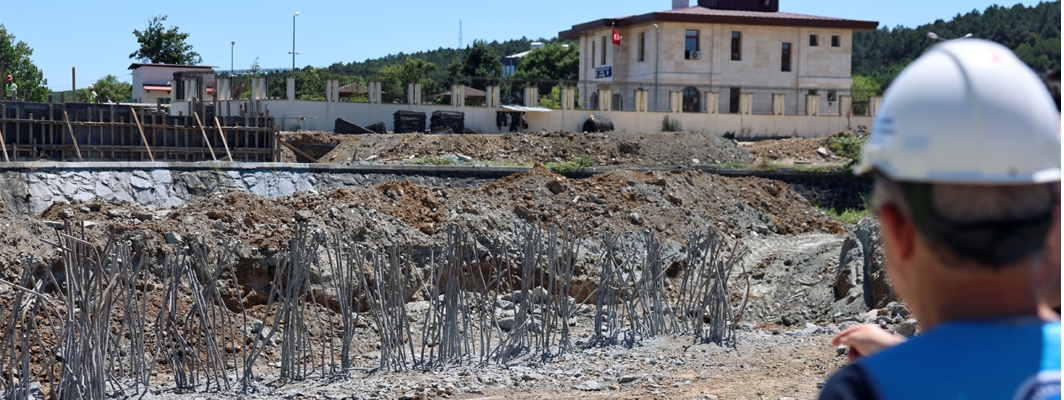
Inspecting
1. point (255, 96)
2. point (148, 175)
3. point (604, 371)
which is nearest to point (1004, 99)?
point (604, 371)

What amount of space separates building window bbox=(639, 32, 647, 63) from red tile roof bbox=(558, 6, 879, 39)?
583mm

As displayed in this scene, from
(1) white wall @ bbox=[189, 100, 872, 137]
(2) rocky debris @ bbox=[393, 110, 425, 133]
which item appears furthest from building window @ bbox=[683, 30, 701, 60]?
(2) rocky debris @ bbox=[393, 110, 425, 133]

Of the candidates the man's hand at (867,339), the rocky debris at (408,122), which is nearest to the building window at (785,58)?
the rocky debris at (408,122)

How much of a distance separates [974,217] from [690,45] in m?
38.6

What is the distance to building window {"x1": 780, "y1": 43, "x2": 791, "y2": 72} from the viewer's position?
39.8 m

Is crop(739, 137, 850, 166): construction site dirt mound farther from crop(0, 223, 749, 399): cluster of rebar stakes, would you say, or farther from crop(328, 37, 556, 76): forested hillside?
crop(328, 37, 556, 76): forested hillside

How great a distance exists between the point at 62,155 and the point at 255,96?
12.0 metres

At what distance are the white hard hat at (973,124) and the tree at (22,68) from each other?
43.1m

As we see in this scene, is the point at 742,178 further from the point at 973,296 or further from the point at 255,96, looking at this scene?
the point at 973,296

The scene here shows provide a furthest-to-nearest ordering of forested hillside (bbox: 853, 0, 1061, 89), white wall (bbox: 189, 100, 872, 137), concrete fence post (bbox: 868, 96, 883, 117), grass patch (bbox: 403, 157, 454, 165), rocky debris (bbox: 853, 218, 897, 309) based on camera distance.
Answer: forested hillside (bbox: 853, 0, 1061, 89)
concrete fence post (bbox: 868, 96, 883, 117)
white wall (bbox: 189, 100, 872, 137)
grass patch (bbox: 403, 157, 454, 165)
rocky debris (bbox: 853, 218, 897, 309)

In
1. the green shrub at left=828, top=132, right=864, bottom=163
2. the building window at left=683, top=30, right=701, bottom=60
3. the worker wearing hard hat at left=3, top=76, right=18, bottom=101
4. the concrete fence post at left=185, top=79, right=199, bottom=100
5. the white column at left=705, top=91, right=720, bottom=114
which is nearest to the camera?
the worker wearing hard hat at left=3, top=76, right=18, bottom=101

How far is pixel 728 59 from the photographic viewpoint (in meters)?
38.9

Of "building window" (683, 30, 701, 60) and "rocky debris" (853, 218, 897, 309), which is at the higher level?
"building window" (683, 30, 701, 60)

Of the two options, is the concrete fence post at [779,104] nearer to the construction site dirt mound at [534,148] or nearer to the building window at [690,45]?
the building window at [690,45]
